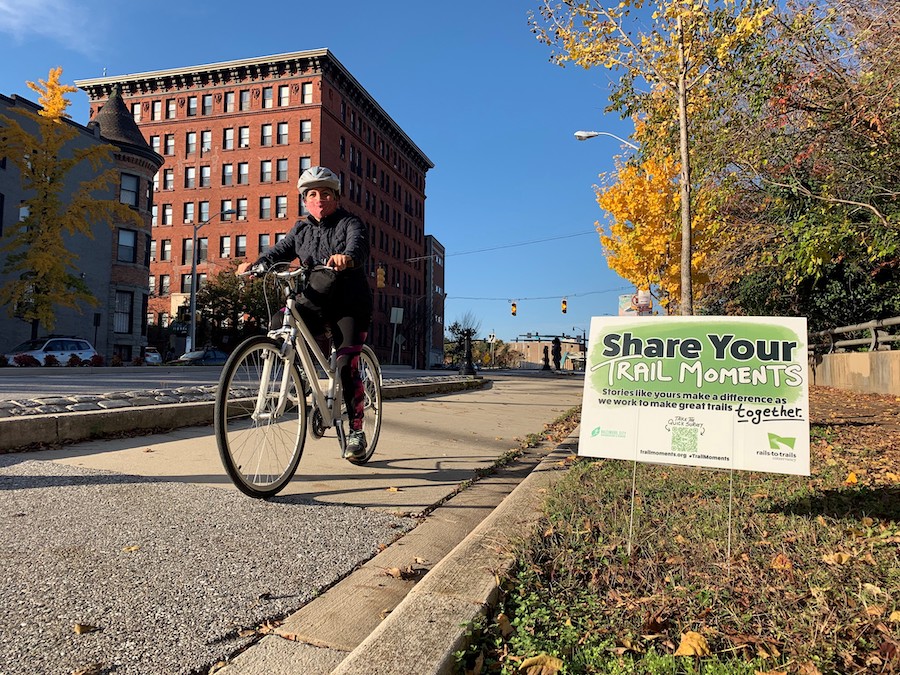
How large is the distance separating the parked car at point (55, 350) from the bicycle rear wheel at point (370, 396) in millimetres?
21047

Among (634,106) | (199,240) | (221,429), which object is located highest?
(199,240)

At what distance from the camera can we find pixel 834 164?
9.10 metres

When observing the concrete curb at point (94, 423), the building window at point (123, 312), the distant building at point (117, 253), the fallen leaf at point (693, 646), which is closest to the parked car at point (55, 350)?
the distant building at point (117, 253)

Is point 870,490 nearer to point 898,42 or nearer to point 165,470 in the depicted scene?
point 165,470

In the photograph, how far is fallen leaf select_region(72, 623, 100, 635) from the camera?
195cm

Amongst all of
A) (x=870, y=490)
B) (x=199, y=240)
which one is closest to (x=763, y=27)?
(x=870, y=490)

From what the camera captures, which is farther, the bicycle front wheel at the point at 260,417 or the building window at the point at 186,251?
the building window at the point at 186,251

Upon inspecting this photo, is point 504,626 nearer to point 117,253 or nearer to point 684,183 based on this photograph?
point 684,183

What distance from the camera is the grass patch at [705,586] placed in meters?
1.90

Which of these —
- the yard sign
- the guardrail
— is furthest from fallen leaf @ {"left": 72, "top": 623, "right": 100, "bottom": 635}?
the guardrail

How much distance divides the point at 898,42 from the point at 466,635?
785 cm

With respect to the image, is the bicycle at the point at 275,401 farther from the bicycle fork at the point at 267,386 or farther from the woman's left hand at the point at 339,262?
the woman's left hand at the point at 339,262

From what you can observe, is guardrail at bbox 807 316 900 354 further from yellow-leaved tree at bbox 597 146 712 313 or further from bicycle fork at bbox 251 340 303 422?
bicycle fork at bbox 251 340 303 422

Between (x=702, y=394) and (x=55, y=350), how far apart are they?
2579 cm
